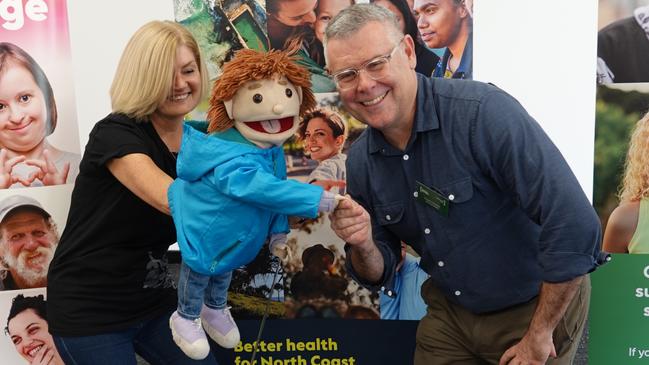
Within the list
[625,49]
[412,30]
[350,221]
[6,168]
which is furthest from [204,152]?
[625,49]

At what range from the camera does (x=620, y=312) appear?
2.23 meters

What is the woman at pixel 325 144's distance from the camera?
2199 millimetres

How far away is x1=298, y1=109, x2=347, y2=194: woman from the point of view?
2.20 meters

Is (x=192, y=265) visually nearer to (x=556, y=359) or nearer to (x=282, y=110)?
(x=282, y=110)

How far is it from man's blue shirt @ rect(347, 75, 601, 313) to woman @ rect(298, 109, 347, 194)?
0.49 m

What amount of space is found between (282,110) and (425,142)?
426mm

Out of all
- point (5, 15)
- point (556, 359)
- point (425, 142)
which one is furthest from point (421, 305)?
point (5, 15)

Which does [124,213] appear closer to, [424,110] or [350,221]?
[350,221]

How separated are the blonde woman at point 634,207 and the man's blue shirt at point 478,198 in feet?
2.73

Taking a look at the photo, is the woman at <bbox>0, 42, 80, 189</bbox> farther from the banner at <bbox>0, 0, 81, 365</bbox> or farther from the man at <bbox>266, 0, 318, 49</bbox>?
the man at <bbox>266, 0, 318, 49</bbox>

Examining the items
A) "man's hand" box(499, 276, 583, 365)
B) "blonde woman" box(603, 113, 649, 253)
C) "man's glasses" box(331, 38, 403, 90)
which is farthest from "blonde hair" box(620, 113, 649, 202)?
"man's glasses" box(331, 38, 403, 90)

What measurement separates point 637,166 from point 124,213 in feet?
6.20

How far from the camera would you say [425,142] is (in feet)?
5.02

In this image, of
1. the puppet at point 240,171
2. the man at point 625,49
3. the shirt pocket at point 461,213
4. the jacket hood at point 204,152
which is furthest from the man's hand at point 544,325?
the man at point 625,49
